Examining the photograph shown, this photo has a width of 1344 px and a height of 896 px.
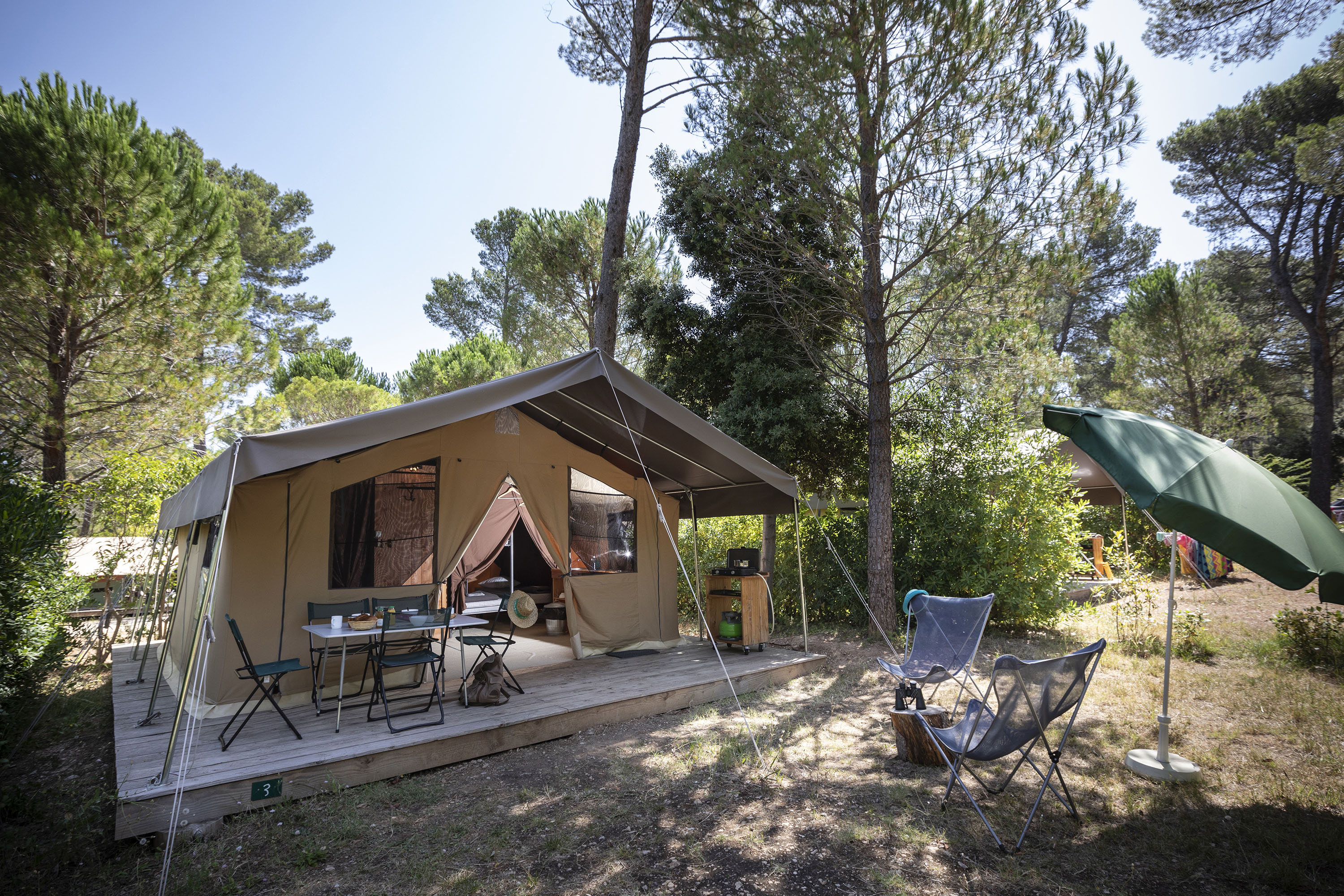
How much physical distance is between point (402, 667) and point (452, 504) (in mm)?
1410

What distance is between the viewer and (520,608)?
532 centimetres

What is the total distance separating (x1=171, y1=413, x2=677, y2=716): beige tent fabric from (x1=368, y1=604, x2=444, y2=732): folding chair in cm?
36

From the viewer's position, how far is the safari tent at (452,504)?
3.78 meters

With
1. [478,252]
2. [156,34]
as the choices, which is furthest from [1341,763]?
[478,252]

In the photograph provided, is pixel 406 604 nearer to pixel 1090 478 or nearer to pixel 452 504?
pixel 452 504

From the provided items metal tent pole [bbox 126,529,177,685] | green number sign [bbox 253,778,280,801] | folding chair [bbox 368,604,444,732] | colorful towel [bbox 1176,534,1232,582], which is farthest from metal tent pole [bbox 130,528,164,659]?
colorful towel [bbox 1176,534,1232,582]

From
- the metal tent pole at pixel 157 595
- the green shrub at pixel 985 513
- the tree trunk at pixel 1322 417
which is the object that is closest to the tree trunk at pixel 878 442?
the green shrub at pixel 985 513

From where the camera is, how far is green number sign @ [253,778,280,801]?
118 inches

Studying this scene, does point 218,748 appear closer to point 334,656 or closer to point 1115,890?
point 334,656

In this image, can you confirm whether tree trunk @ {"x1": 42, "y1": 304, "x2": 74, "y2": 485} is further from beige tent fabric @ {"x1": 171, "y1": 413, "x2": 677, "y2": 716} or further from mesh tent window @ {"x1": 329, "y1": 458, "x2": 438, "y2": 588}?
mesh tent window @ {"x1": 329, "y1": 458, "x2": 438, "y2": 588}

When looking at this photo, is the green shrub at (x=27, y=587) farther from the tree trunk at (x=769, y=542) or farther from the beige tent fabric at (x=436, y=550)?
the tree trunk at (x=769, y=542)

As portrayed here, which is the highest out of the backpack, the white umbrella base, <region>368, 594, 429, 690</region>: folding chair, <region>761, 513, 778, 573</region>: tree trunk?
<region>761, 513, 778, 573</region>: tree trunk

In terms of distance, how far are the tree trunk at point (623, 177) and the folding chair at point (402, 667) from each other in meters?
3.99

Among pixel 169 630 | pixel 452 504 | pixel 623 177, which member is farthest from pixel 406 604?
pixel 623 177
